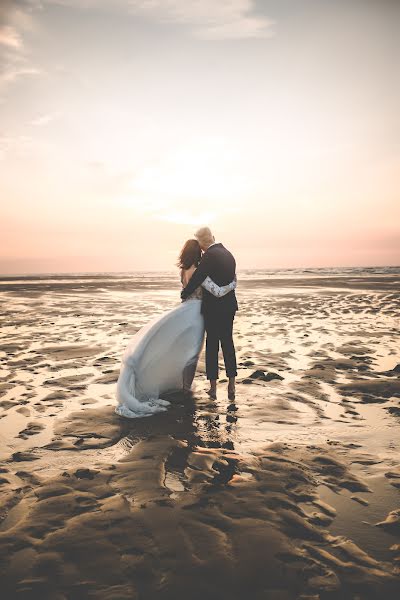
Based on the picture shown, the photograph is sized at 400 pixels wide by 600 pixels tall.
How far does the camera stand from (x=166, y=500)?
2875 mm

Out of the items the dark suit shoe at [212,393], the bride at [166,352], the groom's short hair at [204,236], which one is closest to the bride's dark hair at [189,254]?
the bride at [166,352]

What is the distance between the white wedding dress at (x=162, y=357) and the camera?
4916mm

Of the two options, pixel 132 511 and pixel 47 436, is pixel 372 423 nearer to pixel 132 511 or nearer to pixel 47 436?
pixel 132 511

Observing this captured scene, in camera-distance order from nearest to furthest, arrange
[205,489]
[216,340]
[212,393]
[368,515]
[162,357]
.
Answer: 1. [368,515]
2. [205,489]
3. [162,357]
4. [212,393]
5. [216,340]

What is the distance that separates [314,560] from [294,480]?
960mm

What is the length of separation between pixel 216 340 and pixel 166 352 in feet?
2.75

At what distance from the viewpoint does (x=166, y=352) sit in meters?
5.43

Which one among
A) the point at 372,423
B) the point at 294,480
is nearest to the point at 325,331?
the point at 372,423

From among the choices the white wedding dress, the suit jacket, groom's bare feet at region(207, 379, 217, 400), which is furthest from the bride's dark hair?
groom's bare feet at region(207, 379, 217, 400)

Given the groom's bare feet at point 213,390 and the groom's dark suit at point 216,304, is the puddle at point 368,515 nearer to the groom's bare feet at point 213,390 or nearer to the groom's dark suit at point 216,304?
the groom's bare feet at point 213,390

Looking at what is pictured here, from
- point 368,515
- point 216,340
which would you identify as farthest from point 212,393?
point 368,515

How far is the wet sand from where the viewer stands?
2.13 metres

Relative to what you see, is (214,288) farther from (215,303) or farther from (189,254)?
(189,254)

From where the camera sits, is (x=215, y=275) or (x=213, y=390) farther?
(x=213, y=390)
